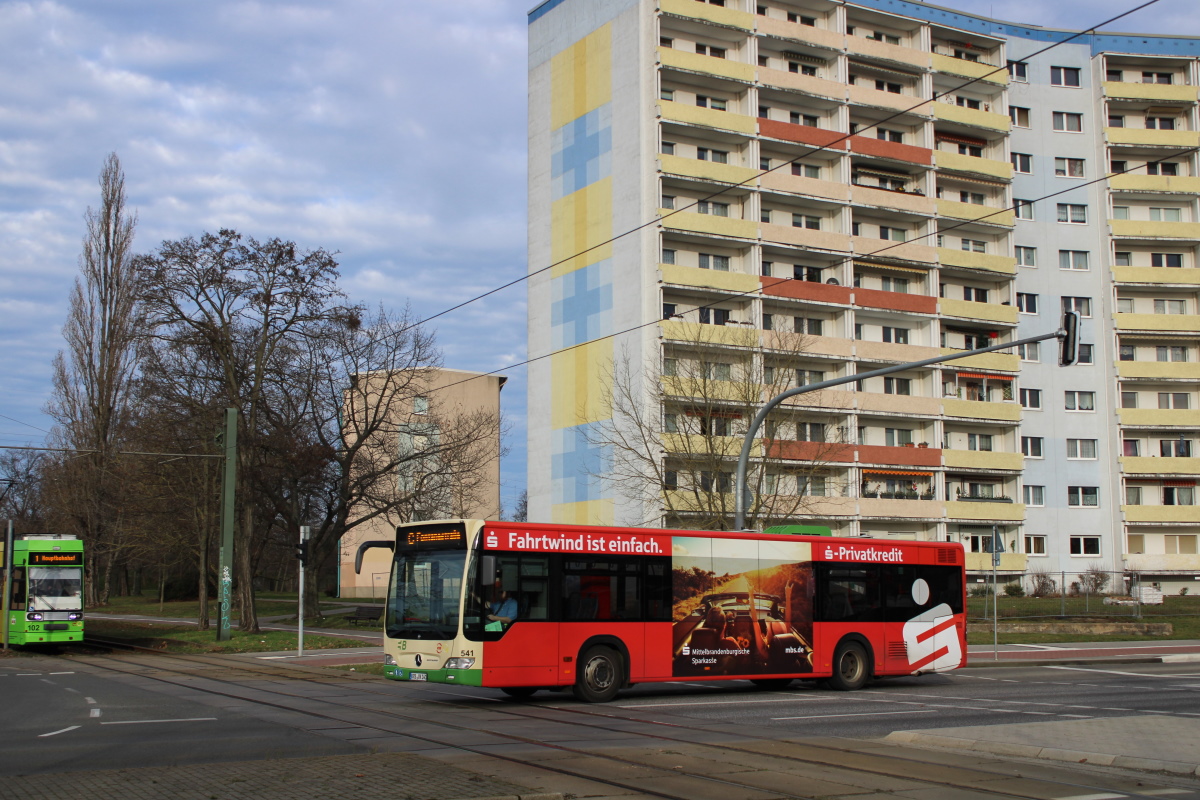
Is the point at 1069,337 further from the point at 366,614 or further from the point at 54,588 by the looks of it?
the point at 366,614

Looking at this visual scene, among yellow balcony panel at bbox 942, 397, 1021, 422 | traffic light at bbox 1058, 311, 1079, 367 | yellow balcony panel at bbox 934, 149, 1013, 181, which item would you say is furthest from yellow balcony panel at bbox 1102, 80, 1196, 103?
traffic light at bbox 1058, 311, 1079, 367

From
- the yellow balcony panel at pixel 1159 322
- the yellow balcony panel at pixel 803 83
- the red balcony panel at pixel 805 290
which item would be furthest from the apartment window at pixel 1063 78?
the red balcony panel at pixel 805 290

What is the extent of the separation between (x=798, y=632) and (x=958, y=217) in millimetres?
46711

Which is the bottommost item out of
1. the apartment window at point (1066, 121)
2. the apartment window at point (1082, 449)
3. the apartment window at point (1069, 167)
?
the apartment window at point (1082, 449)

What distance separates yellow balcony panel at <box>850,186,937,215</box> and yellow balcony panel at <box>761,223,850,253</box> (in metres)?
2.40

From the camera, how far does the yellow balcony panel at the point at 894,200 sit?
58.5 m

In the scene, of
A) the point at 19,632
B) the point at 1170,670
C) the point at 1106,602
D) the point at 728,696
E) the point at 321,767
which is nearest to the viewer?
the point at 321,767

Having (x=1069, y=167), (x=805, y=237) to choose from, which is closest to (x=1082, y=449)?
(x=1069, y=167)

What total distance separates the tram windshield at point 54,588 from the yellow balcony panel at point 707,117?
111ft

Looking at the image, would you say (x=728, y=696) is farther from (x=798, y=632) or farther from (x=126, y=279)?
(x=126, y=279)

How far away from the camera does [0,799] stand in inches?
330

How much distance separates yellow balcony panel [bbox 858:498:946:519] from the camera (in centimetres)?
5584

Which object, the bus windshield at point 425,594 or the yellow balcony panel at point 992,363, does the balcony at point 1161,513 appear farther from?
the bus windshield at point 425,594

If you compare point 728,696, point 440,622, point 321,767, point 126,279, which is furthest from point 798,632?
point 126,279
